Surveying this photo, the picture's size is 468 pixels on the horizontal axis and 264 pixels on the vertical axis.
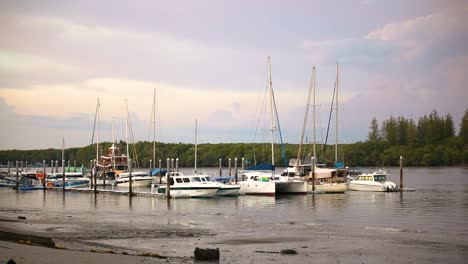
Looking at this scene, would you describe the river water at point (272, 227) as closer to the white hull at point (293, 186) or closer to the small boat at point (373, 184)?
the white hull at point (293, 186)

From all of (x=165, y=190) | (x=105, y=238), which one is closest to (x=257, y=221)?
(x=105, y=238)

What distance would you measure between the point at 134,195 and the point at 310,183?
2221 cm

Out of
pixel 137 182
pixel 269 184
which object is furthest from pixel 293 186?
pixel 137 182

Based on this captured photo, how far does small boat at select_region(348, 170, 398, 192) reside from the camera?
267ft

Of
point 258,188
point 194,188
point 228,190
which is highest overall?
→ point 194,188

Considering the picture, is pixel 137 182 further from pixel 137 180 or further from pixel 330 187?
pixel 330 187

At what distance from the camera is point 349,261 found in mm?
27828

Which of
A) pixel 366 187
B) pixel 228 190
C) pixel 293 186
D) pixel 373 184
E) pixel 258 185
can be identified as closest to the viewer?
pixel 228 190

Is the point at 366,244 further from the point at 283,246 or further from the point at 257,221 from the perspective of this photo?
the point at 257,221

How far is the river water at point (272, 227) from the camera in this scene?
3045cm

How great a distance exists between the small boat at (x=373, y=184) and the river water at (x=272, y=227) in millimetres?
10908

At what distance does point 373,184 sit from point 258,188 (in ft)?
56.7

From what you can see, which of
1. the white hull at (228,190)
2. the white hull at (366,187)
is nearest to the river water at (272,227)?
the white hull at (228,190)

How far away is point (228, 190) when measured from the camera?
71938mm
